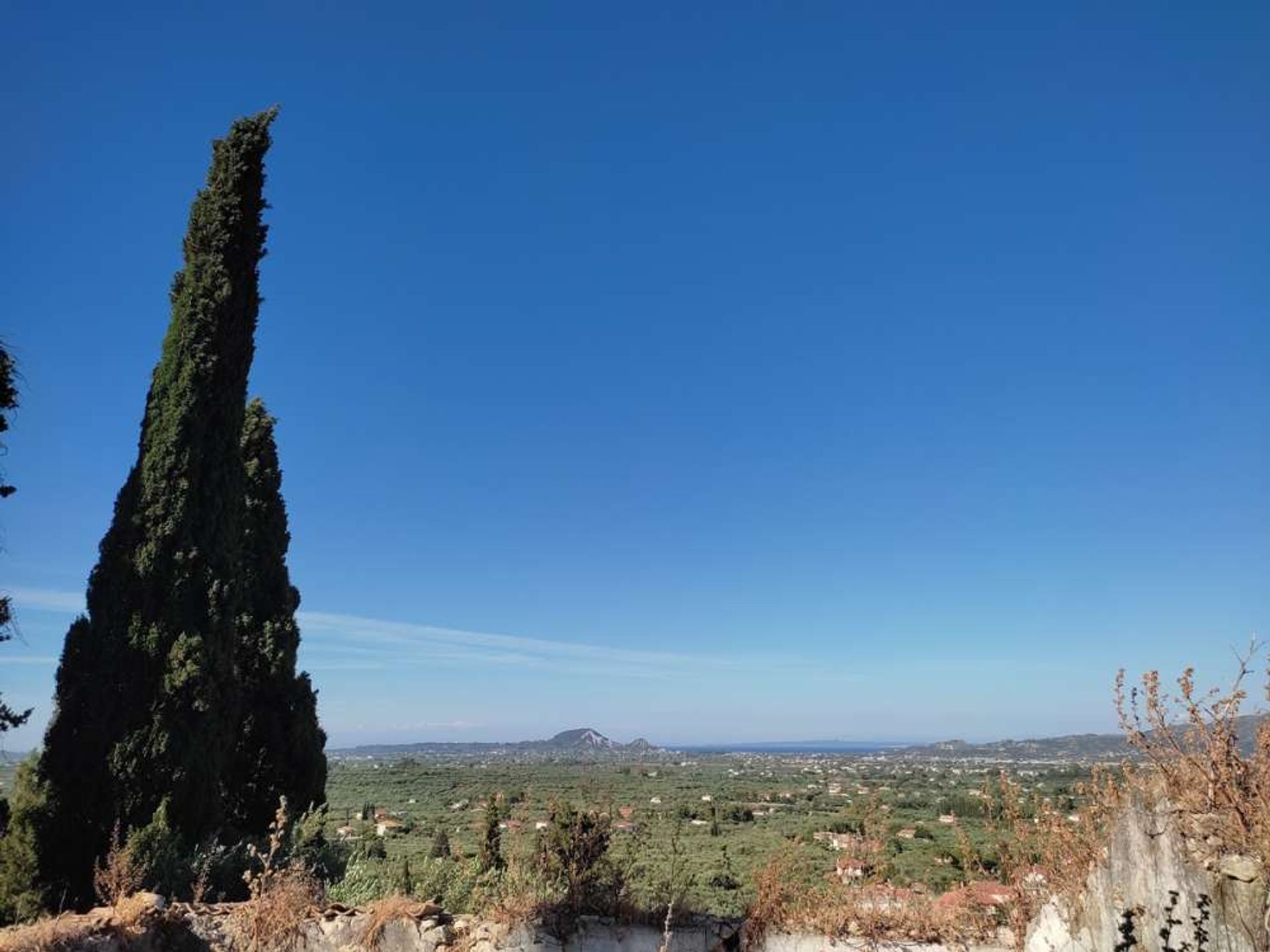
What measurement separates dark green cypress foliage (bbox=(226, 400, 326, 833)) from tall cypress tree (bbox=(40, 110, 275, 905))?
2.36 metres

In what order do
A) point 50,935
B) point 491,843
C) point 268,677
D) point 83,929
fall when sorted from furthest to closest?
point 268,677 < point 491,843 < point 83,929 < point 50,935

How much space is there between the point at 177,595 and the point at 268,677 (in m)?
4.13

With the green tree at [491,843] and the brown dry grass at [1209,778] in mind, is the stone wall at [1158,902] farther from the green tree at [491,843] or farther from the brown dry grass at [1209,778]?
the green tree at [491,843]

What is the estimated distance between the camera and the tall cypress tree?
Answer: 8.70 m

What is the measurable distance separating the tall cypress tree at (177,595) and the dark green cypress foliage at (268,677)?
2.36m

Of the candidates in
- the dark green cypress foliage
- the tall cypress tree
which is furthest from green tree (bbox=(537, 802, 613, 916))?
the dark green cypress foliage

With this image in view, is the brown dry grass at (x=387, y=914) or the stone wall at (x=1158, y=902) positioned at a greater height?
the stone wall at (x=1158, y=902)

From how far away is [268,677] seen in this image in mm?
13180

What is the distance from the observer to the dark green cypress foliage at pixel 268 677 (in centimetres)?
1259

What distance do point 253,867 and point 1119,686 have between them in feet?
28.8

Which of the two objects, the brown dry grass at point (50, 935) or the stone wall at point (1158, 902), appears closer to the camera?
the stone wall at point (1158, 902)

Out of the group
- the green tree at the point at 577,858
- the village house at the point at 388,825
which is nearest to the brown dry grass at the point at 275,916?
the green tree at the point at 577,858

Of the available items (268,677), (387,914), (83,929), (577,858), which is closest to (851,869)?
(577,858)

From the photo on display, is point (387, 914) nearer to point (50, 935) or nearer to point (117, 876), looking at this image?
point (50, 935)
